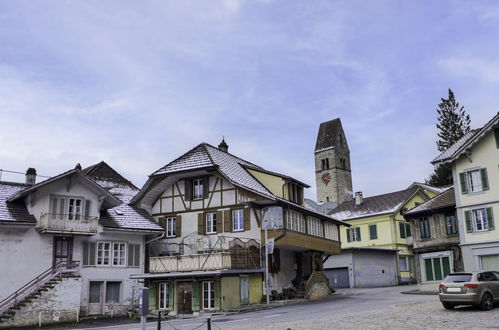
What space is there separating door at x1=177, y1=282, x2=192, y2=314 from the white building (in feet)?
13.4

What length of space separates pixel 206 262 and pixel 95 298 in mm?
7913

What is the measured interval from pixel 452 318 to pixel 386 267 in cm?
3425

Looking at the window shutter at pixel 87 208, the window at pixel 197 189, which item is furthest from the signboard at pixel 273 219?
the window shutter at pixel 87 208

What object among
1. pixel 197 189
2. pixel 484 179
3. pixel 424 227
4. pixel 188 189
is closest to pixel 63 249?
pixel 188 189

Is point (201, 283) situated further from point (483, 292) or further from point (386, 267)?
point (386, 267)

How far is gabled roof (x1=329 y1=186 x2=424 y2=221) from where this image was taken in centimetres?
5647

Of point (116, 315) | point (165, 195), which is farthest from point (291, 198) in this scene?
point (116, 315)

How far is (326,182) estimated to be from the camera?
104312 mm

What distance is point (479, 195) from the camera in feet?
111

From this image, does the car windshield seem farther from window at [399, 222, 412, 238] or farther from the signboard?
window at [399, 222, 412, 238]

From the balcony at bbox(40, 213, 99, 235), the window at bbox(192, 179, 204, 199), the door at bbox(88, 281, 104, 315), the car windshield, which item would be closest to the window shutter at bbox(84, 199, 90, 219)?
the balcony at bbox(40, 213, 99, 235)

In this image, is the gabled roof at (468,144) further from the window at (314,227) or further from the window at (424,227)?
the window at (314,227)

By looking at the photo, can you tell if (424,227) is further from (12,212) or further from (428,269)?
(12,212)

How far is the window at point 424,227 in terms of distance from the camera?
3859 centimetres
